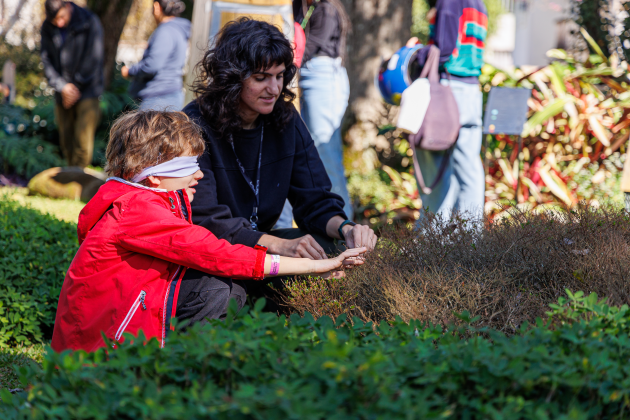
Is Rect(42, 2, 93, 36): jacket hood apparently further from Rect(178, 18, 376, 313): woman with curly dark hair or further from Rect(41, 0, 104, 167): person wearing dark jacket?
Rect(178, 18, 376, 313): woman with curly dark hair

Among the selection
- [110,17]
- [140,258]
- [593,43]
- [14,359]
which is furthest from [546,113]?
[110,17]

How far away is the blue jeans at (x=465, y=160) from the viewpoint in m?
4.58

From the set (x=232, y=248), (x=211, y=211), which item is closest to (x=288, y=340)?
(x=232, y=248)

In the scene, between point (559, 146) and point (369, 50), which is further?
point (369, 50)

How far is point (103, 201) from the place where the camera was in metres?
2.44

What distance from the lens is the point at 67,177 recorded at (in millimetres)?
7254

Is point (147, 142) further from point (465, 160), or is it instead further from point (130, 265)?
point (465, 160)

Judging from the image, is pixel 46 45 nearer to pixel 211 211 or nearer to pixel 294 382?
pixel 211 211

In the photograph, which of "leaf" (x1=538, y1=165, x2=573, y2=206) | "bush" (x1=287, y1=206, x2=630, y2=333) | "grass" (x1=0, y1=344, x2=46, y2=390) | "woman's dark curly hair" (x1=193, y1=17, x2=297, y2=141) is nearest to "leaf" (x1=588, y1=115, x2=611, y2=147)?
"leaf" (x1=538, y1=165, x2=573, y2=206)

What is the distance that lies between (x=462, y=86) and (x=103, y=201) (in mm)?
3018

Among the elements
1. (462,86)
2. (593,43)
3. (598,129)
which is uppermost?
(593,43)

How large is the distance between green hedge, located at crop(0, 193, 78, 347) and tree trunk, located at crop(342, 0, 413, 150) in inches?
180

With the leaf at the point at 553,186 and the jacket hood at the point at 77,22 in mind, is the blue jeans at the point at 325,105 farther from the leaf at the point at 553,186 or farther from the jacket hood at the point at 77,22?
the jacket hood at the point at 77,22

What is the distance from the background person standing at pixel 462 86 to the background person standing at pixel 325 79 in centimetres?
71
